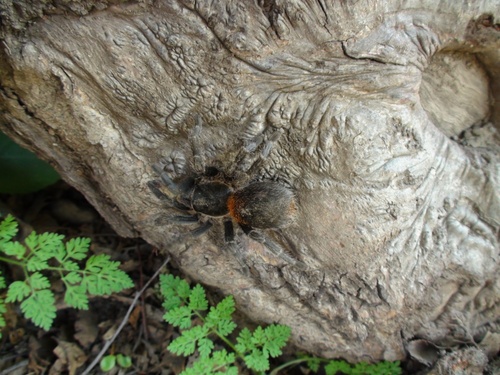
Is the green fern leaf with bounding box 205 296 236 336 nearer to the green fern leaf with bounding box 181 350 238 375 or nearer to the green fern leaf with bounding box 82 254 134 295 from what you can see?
the green fern leaf with bounding box 181 350 238 375

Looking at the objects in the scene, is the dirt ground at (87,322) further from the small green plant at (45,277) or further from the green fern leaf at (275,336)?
the small green plant at (45,277)

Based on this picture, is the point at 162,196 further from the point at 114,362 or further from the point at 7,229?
the point at 114,362

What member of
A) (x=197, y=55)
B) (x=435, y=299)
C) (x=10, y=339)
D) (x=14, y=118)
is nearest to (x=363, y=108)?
(x=197, y=55)

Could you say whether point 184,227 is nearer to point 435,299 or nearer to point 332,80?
point 332,80

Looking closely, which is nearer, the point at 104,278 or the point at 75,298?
the point at 75,298

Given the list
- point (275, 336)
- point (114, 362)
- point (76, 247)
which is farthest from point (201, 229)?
point (114, 362)

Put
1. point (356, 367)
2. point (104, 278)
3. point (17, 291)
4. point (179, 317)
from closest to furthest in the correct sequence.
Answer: point (17, 291) → point (104, 278) → point (179, 317) → point (356, 367)
